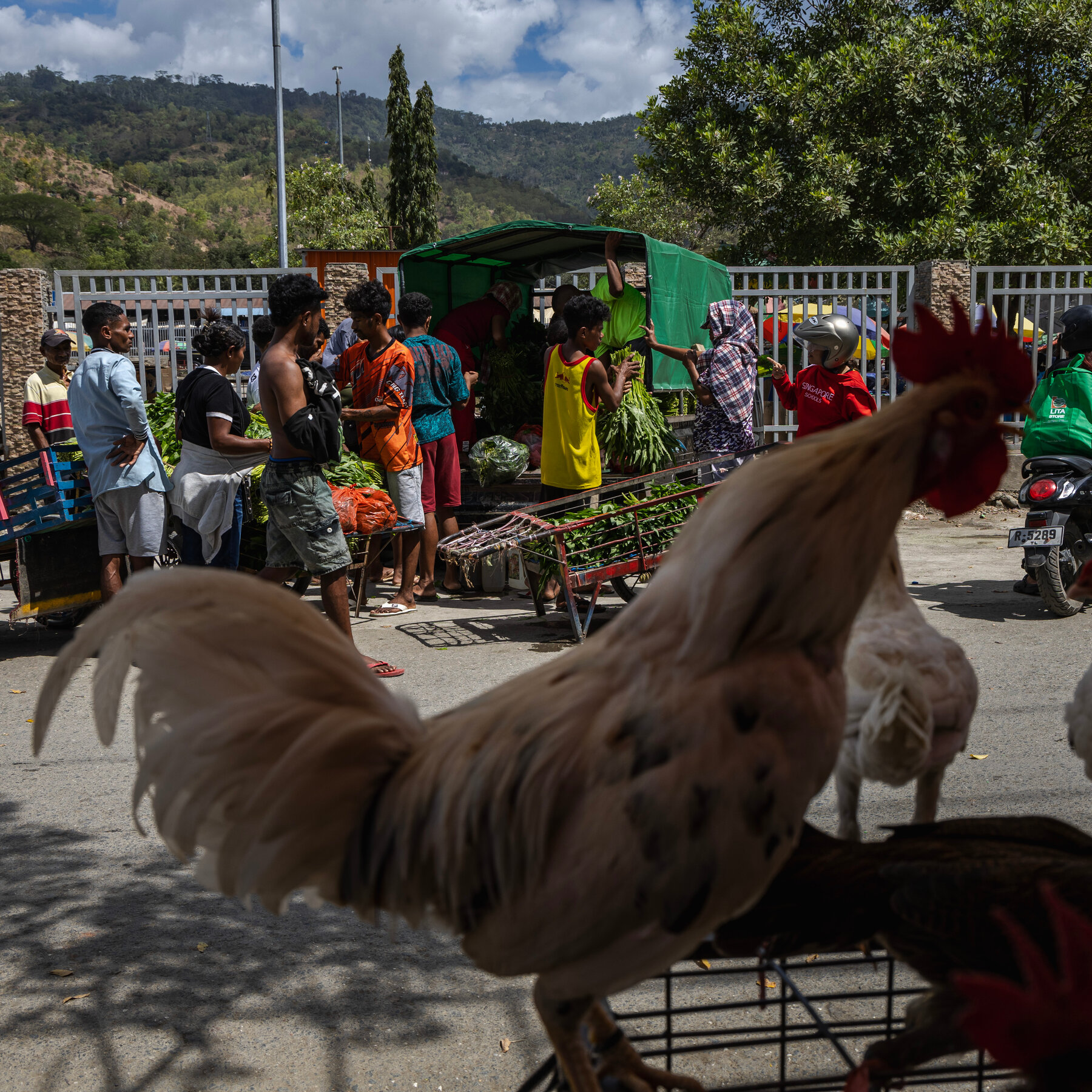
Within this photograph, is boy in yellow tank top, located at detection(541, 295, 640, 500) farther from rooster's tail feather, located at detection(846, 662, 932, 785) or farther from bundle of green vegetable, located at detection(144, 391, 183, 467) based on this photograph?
rooster's tail feather, located at detection(846, 662, 932, 785)

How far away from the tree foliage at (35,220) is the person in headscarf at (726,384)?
252 ft

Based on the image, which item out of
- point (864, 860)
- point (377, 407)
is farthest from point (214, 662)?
point (377, 407)

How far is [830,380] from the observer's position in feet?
22.5

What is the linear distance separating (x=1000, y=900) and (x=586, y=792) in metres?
0.67

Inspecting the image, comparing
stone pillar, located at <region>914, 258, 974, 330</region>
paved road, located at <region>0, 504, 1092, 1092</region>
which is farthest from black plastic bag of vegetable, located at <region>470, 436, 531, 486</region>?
stone pillar, located at <region>914, 258, 974, 330</region>

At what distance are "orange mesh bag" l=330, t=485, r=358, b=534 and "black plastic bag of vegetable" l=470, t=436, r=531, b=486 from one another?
6.39 feet

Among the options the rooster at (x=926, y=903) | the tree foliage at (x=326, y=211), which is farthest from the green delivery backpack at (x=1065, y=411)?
the tree foliage at (x=326, y=211)

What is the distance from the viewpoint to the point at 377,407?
7.46 metres

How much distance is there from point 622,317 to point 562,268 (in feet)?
7.16

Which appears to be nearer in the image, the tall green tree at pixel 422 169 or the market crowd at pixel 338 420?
the market crowd at pixel 338 420

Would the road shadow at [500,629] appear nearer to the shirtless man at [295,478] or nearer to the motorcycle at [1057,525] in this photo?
the shirtless man at [295,478]

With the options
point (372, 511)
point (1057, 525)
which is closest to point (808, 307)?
point (1057, 525)

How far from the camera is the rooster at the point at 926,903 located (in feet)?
4.71

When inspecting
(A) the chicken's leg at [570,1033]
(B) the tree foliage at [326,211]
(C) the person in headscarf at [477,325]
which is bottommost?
(A) the chicken's leg at [570,1033]
